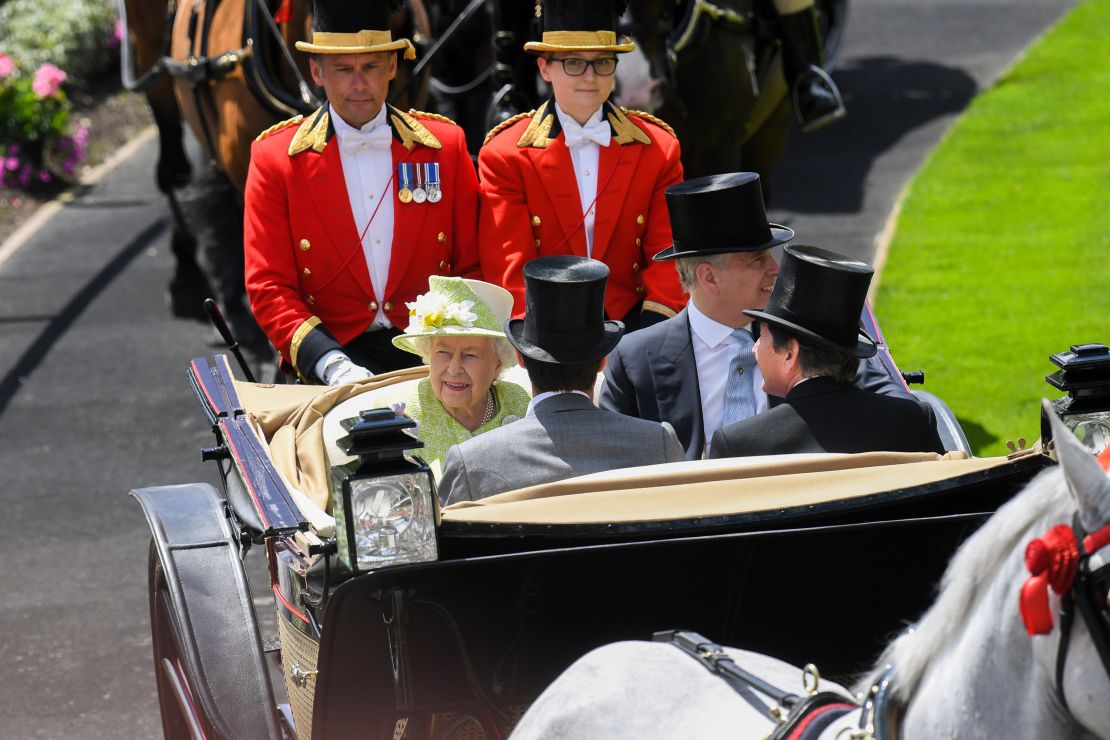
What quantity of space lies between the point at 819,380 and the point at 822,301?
0.17 metres

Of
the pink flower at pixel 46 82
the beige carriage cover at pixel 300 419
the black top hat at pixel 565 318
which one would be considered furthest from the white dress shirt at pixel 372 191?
the pink flower at pixel 46 82

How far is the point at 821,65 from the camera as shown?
7605mm

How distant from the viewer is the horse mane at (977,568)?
69.4 inches

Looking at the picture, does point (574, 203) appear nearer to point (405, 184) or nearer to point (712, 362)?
point (405, 184)

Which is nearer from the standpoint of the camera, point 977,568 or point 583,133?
point 977,568

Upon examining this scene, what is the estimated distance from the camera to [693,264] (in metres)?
3.73

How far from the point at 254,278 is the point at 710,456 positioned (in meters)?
1.76

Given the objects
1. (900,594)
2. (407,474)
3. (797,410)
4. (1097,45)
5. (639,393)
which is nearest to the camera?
(407,474)

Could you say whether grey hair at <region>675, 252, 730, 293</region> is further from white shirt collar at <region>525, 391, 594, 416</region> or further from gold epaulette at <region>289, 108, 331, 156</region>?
gold epaulette at <region>289, 108, 331, 156</region>

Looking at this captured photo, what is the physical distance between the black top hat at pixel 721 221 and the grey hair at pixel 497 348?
1.53ft

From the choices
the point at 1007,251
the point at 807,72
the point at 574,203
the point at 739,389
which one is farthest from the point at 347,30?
the point at 1007,251

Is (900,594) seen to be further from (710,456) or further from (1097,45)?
(1097,45)

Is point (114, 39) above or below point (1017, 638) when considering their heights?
below

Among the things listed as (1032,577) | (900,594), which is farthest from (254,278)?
(1032,577)
